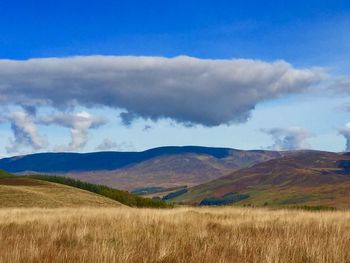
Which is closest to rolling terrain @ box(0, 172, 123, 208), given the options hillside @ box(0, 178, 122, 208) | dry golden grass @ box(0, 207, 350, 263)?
hillside @ box(0, 178, 122, 208)

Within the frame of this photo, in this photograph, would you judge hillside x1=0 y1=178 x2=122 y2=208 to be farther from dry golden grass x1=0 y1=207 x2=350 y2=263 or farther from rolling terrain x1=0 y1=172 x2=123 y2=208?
dry golden grass x1=0 y1=207 x2=350 y2=263

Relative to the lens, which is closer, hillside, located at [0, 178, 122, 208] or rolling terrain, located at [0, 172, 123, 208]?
rolling terrain, located at [0, 172, 123, 208]

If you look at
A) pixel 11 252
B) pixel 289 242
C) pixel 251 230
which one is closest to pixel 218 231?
Result: pixel 251 230

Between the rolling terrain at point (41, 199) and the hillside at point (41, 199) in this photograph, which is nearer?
the rolling terrain at point (41, 199)

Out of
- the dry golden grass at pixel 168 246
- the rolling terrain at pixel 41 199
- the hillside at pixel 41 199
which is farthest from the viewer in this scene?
the hillside at pixel 41 199

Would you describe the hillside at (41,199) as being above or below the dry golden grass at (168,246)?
below

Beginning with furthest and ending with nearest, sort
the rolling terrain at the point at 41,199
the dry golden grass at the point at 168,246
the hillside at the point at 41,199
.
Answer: the hillside at the point at 41,199, the rolling terrain at the point at 41,199, the dry golden grass at the point at 168,246

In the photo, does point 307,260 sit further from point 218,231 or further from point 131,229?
point 131,229

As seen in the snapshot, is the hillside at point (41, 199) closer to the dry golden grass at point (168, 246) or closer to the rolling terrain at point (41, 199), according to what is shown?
the rolling terrain at point (41, 199)

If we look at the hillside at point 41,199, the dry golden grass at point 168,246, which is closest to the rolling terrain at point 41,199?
the hillside at point 41,199

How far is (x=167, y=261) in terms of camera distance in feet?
26.4

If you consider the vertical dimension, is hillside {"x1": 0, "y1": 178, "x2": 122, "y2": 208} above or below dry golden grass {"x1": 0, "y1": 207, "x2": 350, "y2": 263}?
below

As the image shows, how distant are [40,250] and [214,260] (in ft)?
10.5

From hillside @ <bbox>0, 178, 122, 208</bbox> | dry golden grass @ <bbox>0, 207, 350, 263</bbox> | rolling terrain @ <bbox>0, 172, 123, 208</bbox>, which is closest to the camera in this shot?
dry golden grass @ <bbox>0, 207, 350, 263</bbox>
